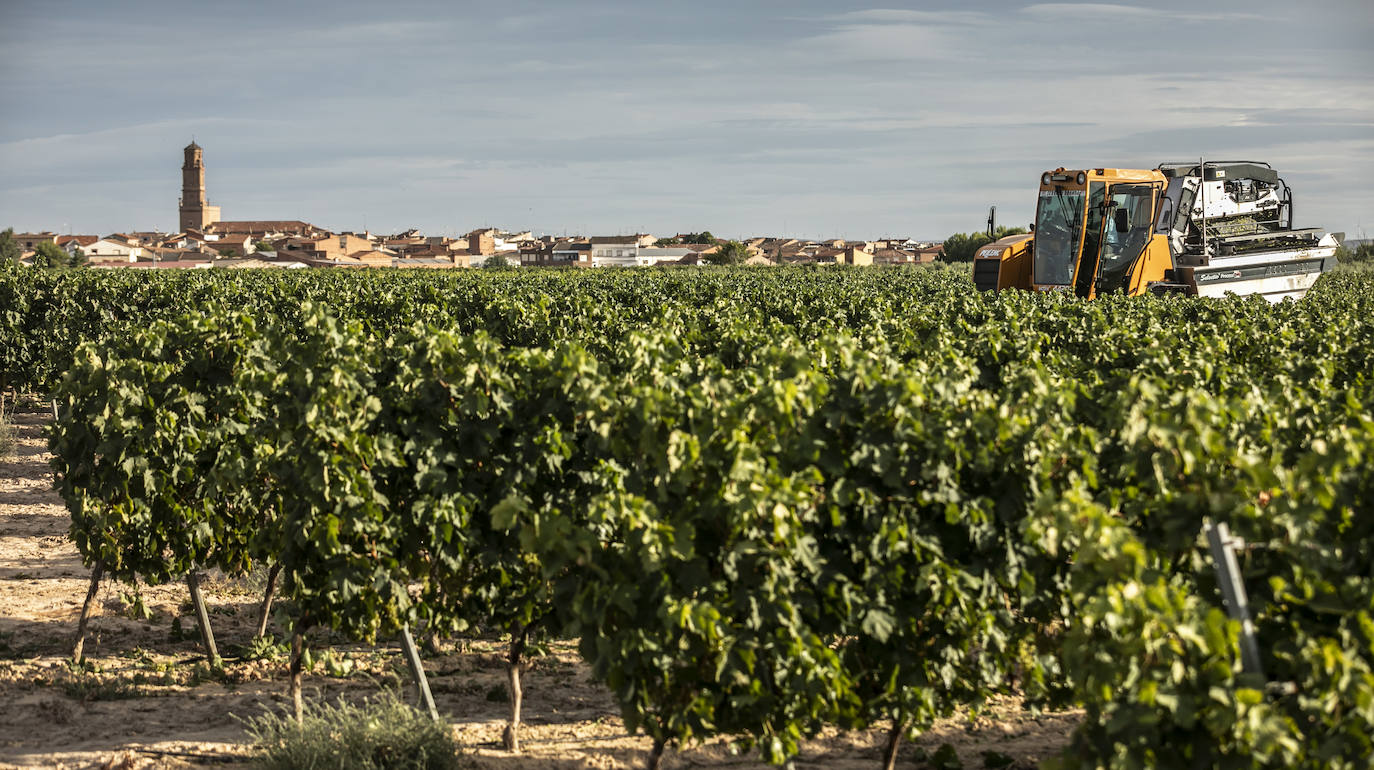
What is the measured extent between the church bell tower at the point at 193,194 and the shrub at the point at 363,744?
179m

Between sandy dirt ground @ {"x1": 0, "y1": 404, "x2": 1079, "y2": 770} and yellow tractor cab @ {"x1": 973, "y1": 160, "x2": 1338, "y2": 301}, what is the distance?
1454 cm

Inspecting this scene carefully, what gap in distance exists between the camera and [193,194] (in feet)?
564

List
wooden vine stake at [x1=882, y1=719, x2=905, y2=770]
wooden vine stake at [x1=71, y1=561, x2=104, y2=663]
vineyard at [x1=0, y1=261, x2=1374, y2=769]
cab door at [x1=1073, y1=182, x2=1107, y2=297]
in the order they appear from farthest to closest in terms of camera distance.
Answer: cab door at [x1=1073, y1=182, x2=1107, y2=297]
wooden vine stake at [x1=71, y1=561, x2=104, y2=663]
wooden vine stake at [x1=882, y1=719, x2=905, y2=770]
vineyard at [x1=0, y1=261, x2=1374, y2=769]

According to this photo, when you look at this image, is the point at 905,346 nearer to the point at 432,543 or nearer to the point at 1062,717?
the point at 1062,717

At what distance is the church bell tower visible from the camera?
6688 inches

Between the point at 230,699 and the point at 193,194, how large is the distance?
601 ft

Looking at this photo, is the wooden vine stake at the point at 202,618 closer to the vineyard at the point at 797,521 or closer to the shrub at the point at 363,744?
the vineyard at the point at 797,521

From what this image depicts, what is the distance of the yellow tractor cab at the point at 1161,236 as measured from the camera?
20.0 m

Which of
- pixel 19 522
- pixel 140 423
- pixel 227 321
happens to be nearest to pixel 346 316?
pixel 19 522

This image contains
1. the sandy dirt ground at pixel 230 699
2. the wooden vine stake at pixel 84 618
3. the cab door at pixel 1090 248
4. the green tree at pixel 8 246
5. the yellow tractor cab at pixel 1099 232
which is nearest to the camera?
the sandy dirt ground at pixel 230 699

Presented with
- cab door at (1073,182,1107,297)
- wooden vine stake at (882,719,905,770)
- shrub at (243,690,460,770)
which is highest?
cab door at (1073,182,1107,297)

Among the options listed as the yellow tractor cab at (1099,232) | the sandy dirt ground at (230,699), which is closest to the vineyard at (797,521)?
the sandy dirt ground at (230,699)

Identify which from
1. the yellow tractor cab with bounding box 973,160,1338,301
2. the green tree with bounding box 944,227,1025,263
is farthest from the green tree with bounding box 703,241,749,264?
the yellow tractor cab with bounding box 973,160,1338,301

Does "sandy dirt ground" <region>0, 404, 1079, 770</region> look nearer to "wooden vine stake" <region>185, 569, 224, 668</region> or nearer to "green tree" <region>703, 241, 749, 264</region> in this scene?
"wooden vine stake" <region>185, 569, 224, 668</region>
